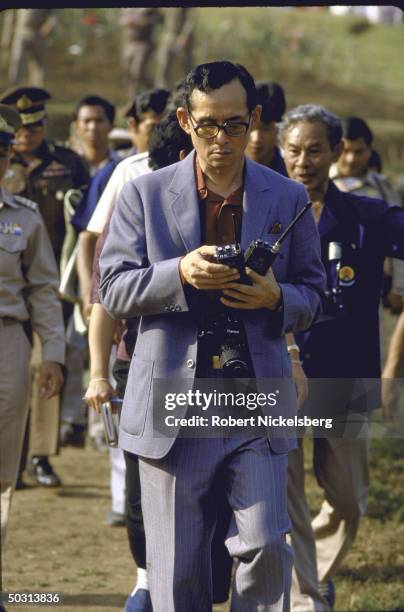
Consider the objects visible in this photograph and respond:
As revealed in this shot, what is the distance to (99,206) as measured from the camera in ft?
18.7

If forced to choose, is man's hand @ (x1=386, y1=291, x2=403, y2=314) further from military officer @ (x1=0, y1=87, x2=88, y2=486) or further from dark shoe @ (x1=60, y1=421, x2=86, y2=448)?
dark shoe @ (x1=60, y1=421, x2=86, y2=448)

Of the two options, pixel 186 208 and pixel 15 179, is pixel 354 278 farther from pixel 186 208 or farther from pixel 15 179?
pixel 15 179

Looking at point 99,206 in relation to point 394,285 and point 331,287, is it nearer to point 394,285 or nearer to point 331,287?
point 331,287

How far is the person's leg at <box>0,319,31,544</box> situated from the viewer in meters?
5.51

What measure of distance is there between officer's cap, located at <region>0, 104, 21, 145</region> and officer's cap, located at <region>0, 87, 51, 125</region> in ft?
7.56

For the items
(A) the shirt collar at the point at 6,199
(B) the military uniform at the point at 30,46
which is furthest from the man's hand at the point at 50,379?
(B) the military uniform at the point at 30,46

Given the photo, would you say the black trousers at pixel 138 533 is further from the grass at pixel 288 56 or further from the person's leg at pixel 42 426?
the grass at pixel 288 56

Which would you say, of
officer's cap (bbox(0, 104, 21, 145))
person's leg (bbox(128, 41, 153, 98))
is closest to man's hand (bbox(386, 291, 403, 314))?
officer's cap (bbox(0, 104, 21, 145))

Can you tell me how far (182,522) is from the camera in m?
4.07

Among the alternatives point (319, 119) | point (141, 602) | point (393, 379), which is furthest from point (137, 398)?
point (393, 379)

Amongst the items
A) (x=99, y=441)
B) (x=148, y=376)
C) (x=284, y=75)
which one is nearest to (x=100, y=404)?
(x=148, y=376)

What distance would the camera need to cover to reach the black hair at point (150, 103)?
696 centimetres

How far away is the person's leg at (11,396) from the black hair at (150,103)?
1.83 m

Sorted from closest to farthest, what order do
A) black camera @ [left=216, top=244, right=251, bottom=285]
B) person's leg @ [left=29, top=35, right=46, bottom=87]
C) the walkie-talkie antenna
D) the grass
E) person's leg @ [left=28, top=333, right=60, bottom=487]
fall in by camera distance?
black camera @ [left=216, top=244, right=251, bottom=285]
the walkie-talkie antenna
person's leg @ [left=28, top=333, right=60, bottom=487]
person's leg @ [left=29, top=35, right=46, bottom=87]
the grass
